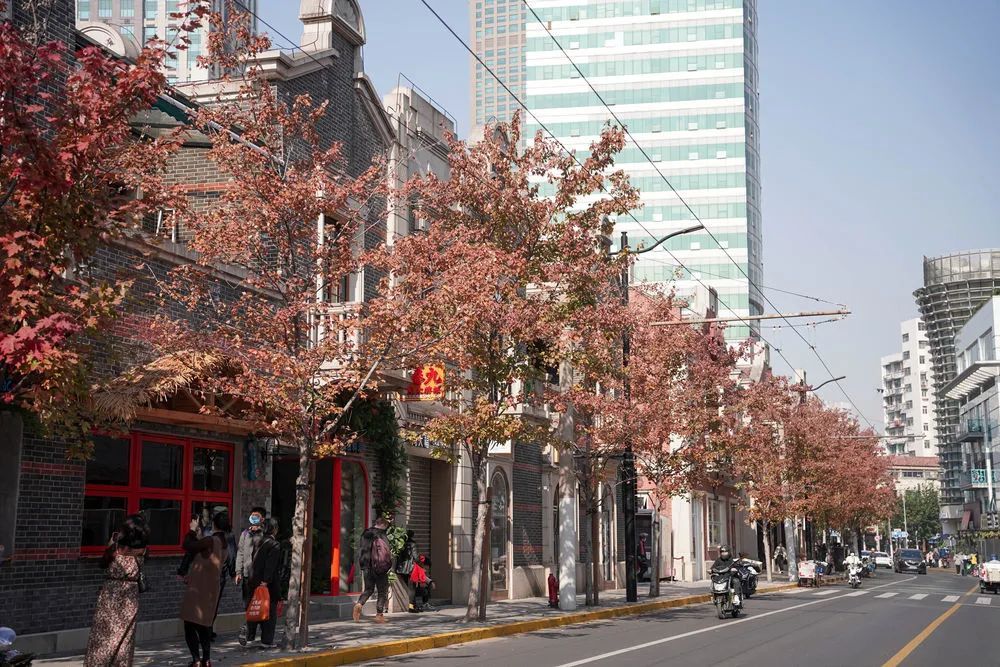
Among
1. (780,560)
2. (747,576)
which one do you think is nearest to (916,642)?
(747,576)

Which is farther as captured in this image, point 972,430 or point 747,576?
point 972,430

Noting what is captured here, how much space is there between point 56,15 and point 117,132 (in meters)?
5.97

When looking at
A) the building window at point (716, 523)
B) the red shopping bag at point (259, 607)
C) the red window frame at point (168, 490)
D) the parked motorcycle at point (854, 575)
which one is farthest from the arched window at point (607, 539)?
the red shopping bag at point (259, 607)

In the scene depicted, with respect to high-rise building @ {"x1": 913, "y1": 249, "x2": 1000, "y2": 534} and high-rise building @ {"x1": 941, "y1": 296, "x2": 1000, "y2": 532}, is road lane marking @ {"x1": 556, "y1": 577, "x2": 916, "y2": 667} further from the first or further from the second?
high-rise building @ {"x1": 913, "y1": 249, "x2": 1000, "y2": 534}

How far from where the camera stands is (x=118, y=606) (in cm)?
1110

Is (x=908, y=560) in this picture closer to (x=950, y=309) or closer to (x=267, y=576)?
(x=950, y=309)

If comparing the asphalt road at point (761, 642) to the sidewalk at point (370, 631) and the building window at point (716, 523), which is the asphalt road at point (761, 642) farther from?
the building window at point (716, 523)

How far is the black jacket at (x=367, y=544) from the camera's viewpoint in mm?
20766

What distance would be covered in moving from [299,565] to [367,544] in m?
5.76

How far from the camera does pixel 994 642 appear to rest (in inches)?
747

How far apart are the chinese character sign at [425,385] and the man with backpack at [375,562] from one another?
123 inches

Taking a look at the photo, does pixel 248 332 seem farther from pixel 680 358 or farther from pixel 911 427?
pixel 911 427

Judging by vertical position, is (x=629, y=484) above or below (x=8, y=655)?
above

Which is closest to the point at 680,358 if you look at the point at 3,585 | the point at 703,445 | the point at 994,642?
the point at 703,445
